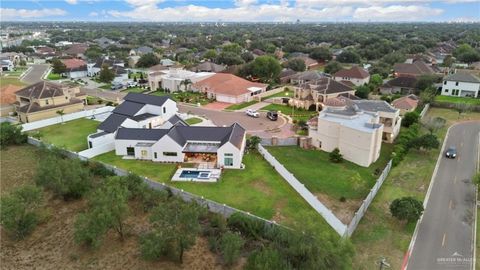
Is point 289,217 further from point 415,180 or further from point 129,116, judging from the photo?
point 129,116

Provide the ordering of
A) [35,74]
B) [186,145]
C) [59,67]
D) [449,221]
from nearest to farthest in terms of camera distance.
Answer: [449,221]
[186,145]
[59,67]
[35,74]

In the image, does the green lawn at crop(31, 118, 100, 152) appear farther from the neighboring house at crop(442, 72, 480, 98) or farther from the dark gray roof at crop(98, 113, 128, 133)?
the neighboring house at crop(442, 72, 480, 98)

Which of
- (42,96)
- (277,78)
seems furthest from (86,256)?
(277,78)

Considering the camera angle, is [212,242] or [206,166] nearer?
[212,242]

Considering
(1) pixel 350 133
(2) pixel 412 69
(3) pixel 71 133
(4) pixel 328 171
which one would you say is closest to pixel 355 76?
(2) pixel 412 69

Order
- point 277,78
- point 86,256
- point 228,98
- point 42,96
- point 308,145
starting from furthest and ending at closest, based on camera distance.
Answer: point 277,78
point 228,98
point 42,96
point 308,145
point 86,256

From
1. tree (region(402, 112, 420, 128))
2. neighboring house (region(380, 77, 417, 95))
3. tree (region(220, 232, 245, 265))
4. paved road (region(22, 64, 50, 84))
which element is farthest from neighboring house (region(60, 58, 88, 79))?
tree (region(220, 232, 245, 265))

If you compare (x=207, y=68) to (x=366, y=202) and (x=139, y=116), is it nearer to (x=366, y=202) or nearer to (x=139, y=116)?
Result: (x=139, y=116)
